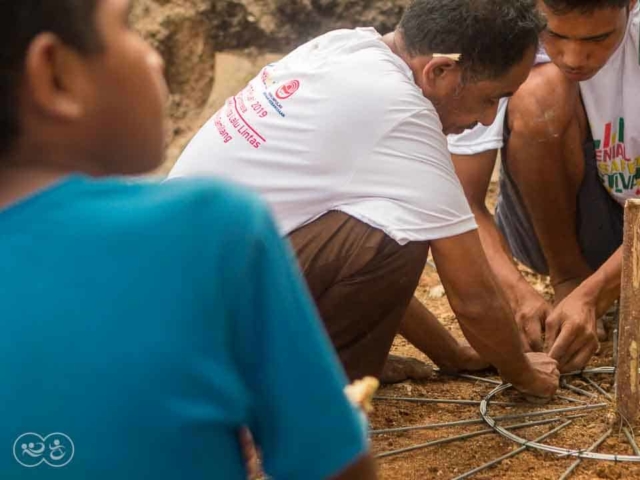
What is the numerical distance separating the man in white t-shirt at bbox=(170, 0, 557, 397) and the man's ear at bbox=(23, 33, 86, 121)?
1346 mm

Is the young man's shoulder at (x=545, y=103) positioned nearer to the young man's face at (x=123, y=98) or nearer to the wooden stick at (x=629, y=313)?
the wooden stick at (x=629, y=313)

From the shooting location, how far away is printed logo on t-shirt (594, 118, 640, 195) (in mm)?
3051

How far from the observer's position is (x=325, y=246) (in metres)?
2.38

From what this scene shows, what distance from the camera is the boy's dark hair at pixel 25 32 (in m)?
0.90

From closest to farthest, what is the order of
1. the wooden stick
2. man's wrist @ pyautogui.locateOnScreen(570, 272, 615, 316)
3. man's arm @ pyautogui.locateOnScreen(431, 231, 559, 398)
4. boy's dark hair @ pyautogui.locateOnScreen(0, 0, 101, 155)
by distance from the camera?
boy's dark hair @ pyautogui.locateOnScreen(0, 0, 101, 155)
the wooden stick
man's arm @ pyautogui.locateOnScreen(431, 231, 559, 398)
man's wrist @ pyautogui.locateOnScreen(570, 272, 615, 316)

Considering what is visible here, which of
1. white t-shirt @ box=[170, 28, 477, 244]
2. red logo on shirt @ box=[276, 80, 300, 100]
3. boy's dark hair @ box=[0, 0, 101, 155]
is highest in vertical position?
boy's dark hair @ box=[0, 0, 101, 155]

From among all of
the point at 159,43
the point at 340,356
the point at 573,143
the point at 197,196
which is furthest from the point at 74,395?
the point at 159,43

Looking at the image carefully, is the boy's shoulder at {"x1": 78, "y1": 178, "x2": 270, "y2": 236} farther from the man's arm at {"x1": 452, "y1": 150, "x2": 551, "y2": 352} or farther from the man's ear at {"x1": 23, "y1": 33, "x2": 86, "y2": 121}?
the man's arm at {"x1": 452, "y1": 150, "x2": 551, "y2": 352}

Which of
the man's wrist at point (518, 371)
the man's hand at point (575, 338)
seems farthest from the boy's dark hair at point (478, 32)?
the man's hand at point (575, 338)

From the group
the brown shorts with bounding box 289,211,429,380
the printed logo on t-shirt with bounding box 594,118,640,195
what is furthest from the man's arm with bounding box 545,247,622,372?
the brown shorts with bounding box 289,211,429,380

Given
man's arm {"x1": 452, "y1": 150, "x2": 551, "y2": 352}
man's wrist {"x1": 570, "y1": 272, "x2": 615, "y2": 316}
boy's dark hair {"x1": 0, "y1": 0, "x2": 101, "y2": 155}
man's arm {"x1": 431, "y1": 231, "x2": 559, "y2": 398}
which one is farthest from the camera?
man's arm {"x1": 452, "y1": 150, "x2": 551, "y2": 352}

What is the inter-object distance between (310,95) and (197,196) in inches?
55.9

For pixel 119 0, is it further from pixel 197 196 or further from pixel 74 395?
pixel 74 395

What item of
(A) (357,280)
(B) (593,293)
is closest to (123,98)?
(A) (357,280)
